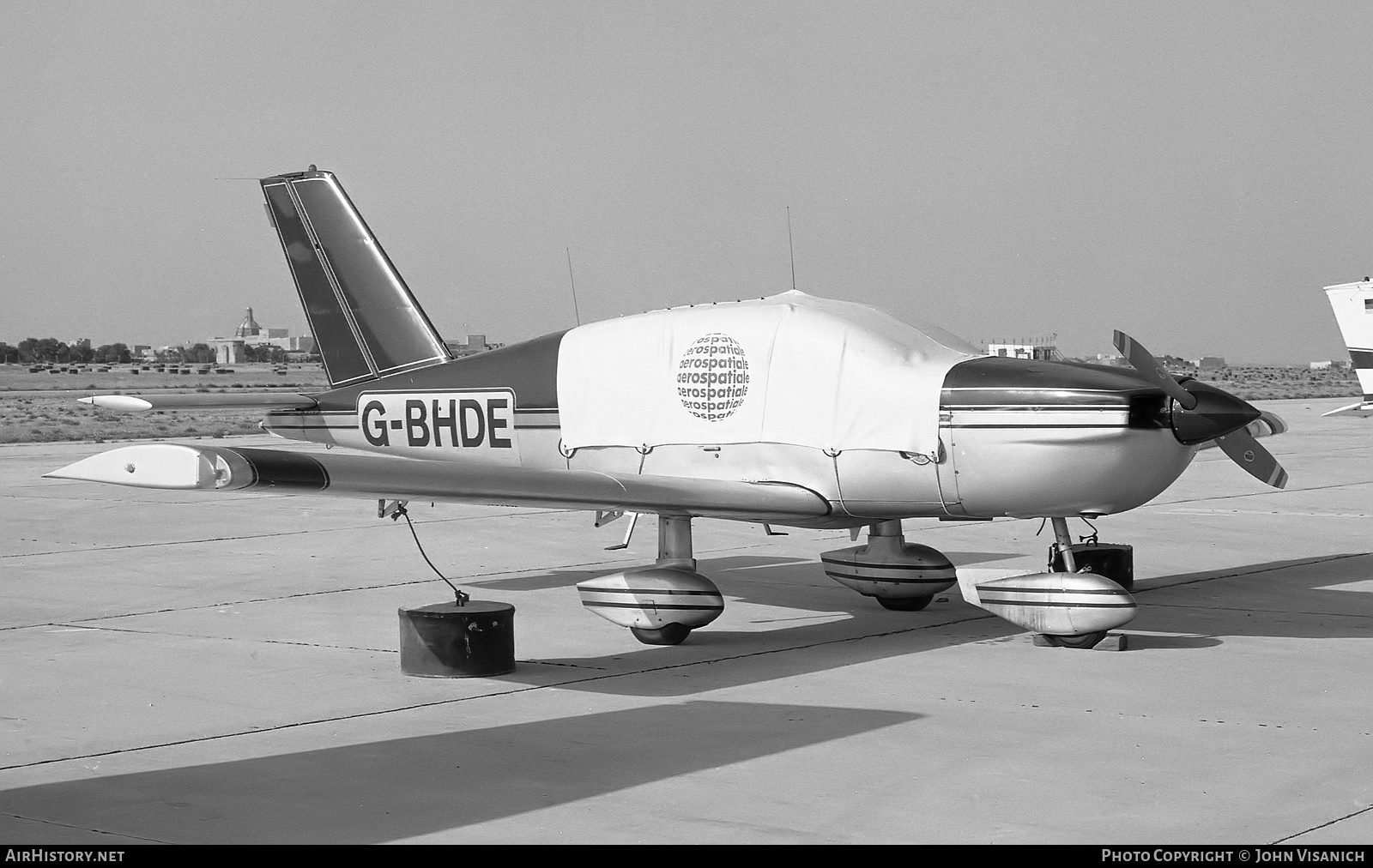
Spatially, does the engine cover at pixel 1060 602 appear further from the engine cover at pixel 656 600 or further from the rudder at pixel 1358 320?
the rudder at pixel 1358 320

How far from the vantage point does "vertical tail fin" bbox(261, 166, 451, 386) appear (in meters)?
12.8

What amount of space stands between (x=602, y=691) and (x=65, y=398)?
7290cm

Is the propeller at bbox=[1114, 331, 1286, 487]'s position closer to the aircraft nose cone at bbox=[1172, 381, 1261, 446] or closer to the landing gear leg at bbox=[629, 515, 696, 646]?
the aircraft nose cone at bbox=[1172, 381, 1261, 446]

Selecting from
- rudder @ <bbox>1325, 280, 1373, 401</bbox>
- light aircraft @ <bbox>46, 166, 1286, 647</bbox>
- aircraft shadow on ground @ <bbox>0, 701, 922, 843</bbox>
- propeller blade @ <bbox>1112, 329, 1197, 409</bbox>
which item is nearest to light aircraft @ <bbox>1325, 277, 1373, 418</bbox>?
rudder @ <bbox>1325, 280, 1373, 401</bbox>

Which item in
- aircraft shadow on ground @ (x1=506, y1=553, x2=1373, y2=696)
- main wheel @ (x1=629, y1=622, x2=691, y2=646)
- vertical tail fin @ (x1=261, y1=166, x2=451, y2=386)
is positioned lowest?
aircraft shadow on ground @ (x1=506, y1=553, x2=1373, y2=696)

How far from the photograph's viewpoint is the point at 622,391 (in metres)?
10.7

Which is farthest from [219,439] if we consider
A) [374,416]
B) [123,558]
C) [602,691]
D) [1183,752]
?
[1183,752]

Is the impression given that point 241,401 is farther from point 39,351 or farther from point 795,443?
point 39,351

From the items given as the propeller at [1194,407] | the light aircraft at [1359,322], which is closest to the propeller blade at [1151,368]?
the propeller at [1194,407]

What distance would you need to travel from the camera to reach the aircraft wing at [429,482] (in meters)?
6.56

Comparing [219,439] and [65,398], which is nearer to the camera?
[219,439]

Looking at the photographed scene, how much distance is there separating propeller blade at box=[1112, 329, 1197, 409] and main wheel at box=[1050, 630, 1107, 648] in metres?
1.52

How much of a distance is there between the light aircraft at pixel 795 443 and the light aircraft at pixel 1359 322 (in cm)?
2063
